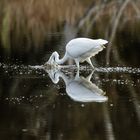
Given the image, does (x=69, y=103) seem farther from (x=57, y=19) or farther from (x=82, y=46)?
(x=57, y=19)

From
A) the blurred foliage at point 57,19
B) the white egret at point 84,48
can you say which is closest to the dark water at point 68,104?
the white egret at point 84,48

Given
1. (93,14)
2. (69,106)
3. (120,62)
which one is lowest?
(93,14)

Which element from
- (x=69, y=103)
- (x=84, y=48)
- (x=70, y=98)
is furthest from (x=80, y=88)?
(x=84, y=48)

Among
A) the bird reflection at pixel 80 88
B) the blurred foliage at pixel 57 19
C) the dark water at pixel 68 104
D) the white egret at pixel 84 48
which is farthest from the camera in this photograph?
the blurred foliage at pixel 57 19

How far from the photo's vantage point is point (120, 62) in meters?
12.6

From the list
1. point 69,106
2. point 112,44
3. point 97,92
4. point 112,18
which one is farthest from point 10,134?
point 112,18

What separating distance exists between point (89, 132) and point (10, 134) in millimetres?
923

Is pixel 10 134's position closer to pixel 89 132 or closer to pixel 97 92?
pixel 89 132

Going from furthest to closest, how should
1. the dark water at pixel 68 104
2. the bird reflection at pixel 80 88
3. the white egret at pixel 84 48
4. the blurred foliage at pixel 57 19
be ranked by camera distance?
the blurred foliage at pixel 57 19 → the white egret at pixel 84 48 → the bird reflection at pixel 80 88 → the dark water at pixel 68 104

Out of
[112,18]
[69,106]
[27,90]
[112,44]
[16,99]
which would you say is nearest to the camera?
[69,106]

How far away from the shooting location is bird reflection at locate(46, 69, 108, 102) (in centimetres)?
939

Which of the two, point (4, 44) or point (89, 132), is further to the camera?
point (4, 44)

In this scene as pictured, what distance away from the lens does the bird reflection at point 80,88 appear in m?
9.39

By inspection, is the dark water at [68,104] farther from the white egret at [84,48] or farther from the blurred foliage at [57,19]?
the blurred foliage at [57,19]
